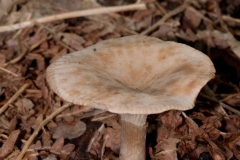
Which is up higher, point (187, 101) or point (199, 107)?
point (187, 101)

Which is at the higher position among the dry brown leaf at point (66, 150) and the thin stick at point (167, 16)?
the thin stick at point (167, 16)

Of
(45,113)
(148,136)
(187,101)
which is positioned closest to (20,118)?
(45,113)

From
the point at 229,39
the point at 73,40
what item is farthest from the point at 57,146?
the point at 229,39

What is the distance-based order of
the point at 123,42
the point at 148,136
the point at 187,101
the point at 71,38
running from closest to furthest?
1. the point at 187,101
2. the point at 123,42
3. the point at 148,136
4. the point at 71,38

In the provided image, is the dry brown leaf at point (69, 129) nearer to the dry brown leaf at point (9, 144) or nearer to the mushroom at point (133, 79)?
the dry brown leaf at point (9, 144)

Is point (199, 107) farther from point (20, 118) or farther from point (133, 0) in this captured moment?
point (133, 0)

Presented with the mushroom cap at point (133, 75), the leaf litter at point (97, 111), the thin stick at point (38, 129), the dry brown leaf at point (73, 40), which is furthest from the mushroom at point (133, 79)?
the dry brown leaf at point (73, 40)

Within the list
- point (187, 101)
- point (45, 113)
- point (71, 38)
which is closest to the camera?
point (187, 101)
